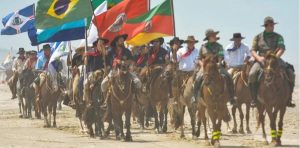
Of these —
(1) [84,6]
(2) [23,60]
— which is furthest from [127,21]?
(2) [23,60]

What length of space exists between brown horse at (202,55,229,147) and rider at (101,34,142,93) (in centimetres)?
289

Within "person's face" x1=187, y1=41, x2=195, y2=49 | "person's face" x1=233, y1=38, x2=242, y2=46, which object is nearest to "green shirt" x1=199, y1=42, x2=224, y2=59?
"person's face" x1=187, y1=41, x2=195, y2=49

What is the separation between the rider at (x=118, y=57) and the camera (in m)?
22.0

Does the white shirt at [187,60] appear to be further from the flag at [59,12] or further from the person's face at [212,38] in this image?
the person's face at [212,38]

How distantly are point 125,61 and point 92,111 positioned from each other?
2.63m

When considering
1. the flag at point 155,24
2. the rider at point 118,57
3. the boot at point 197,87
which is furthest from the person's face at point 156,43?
the boot at point 197,87

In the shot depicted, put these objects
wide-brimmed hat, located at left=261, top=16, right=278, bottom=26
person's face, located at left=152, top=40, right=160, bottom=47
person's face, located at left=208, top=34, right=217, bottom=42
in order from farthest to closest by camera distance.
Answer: person's face, located at left=152, top=40, right=160, bottom=47
person's face, located at left=208, top=34, right=217, bottom=42
wide-brimmed hat, located at left=261, top=16, right=278, bottom=26

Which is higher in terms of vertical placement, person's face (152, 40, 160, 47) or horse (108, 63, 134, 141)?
person's face (152, 40, 160, 47)

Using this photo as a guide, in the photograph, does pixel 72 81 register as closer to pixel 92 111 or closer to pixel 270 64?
pixel 92 111

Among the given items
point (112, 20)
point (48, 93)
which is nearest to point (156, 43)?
point (112, 20)

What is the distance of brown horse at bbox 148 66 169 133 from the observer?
25.9 m

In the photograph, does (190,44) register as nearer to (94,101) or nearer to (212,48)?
(94,101)

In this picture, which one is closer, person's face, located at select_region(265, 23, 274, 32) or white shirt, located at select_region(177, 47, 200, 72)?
person's face, located at select_region(265, 23, 274, 32)

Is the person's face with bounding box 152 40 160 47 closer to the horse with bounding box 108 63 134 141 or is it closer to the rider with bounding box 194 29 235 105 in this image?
the horse with bounding box 108 63 134 141
